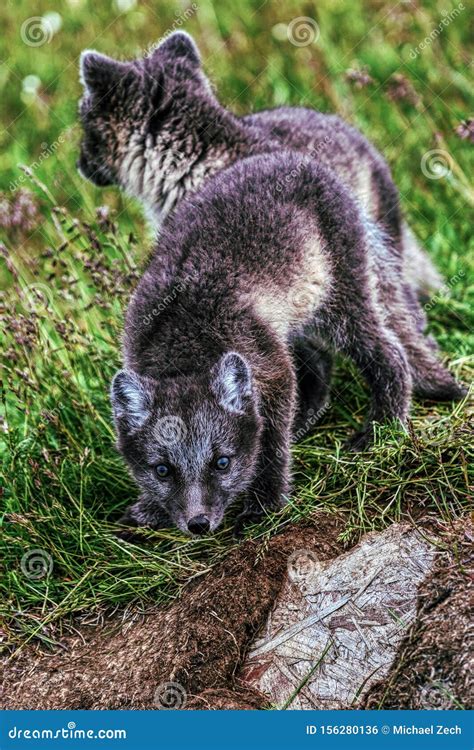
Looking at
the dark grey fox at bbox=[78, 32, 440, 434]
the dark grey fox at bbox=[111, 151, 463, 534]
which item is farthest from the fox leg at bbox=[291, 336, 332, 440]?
the dark grey fox at bbox=[78, 32, 440, 434]

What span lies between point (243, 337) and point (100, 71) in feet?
9.64

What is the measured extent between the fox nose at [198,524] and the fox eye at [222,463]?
0.30 meters

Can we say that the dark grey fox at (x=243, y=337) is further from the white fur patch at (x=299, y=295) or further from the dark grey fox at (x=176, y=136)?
the dark grey fox at (x=176, y=136)

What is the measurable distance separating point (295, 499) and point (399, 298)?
6.37 feet

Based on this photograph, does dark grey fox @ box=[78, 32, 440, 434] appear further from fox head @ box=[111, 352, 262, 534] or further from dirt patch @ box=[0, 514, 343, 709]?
dirt patch @ box=[0, 514, 343, 709]

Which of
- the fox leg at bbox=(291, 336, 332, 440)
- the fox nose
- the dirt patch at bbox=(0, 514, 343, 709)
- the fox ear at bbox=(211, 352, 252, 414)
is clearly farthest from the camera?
the fox leg at bbox=(291, 336, 332, 440)

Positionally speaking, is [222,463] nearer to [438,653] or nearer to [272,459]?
[272,459]

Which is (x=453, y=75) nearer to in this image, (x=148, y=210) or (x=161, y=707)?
(x=148, y=210)

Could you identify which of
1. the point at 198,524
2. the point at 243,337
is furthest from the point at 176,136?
the point at 198,524

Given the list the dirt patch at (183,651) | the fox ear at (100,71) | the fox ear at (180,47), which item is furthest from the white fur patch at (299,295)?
the fox ear at (180,47)

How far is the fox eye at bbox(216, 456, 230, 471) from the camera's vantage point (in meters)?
5.10

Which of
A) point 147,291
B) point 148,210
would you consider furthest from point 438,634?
point 148,210

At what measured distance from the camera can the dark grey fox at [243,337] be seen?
5.07 metres

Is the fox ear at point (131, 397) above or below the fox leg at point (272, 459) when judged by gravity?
above
